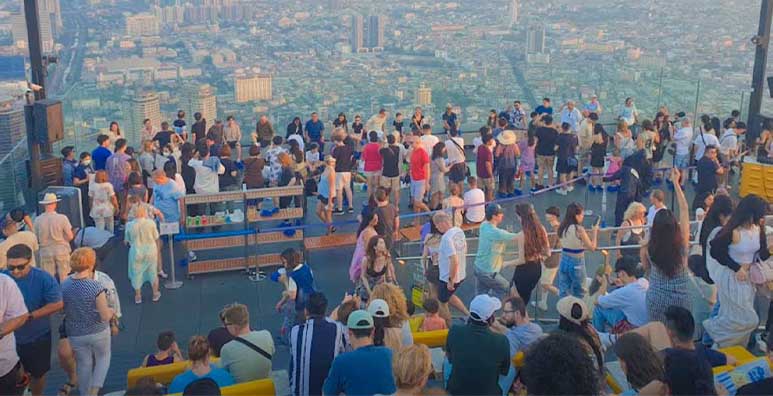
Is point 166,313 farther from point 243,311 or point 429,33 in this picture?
point 429,33

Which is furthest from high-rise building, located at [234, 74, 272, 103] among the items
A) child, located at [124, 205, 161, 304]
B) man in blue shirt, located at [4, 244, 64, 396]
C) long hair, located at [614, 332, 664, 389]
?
long hair, located at [614, 332, 664, 389]

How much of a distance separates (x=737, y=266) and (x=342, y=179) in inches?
284

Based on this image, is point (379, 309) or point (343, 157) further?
point (343, 157)

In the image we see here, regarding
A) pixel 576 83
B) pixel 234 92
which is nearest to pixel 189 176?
pixel 234 92

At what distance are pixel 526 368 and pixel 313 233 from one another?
29.5ft

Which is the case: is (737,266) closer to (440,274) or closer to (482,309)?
(440,274)

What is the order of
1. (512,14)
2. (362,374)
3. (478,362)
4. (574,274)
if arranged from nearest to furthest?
(362,374), (478,362), (574,274), (512,14)

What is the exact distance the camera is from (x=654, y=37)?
34062 mm

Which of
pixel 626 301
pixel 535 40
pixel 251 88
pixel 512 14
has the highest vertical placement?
pixel 512 14

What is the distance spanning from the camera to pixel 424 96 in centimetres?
2155

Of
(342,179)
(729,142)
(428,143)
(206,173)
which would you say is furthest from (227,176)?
(729,142)

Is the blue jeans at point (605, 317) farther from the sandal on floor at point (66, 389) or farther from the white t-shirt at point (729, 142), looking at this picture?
the white t-shirt at point (729, 142)

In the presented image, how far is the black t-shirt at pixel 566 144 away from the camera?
48.3 ft

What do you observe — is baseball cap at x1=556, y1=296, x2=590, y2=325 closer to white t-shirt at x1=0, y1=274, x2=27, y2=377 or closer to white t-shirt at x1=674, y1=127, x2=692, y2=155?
white t-shirt at x1=0, y1=274, x2=27, y2=377
